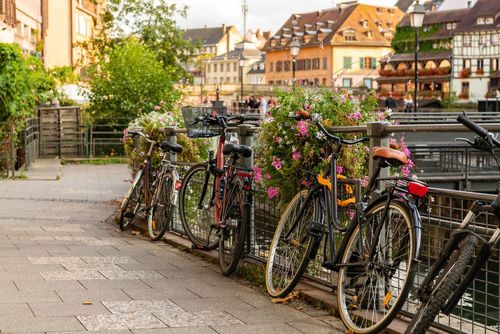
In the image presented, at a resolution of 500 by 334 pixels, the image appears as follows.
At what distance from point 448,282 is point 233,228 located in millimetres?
3875

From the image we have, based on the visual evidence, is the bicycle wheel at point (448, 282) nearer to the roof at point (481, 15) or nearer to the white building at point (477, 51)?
the white building at point (477, 51)

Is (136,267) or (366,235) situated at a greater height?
(366,235)

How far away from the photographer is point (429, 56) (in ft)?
332

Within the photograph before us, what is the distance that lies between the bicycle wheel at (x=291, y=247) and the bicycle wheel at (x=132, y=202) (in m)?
4.72

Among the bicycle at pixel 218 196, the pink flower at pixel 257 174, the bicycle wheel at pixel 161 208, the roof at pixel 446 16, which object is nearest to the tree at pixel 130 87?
the bicycle wheel at pixel 161 208

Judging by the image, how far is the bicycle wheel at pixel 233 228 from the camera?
8.20m

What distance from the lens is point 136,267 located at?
8.94 m

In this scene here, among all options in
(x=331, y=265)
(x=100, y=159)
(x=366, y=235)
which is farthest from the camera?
(x=100, y=159)

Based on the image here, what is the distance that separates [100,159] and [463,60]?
69889 millimetres

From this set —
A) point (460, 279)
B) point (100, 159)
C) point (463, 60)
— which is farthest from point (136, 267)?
point (463, 60)

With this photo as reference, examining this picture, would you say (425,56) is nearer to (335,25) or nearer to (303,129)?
(335,25)

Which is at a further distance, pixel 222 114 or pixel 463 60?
pixel 463 60

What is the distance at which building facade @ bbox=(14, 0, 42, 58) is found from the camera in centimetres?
4306

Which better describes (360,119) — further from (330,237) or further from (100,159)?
(100,159)
